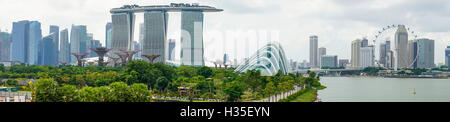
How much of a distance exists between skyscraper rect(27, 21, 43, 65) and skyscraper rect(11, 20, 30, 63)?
963 mm

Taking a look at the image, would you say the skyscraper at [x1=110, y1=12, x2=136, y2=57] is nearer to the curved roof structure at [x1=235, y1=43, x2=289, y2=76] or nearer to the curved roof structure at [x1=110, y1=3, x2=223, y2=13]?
the curved roof structure at [x1=110, y1=3, x2=223, y2=13]

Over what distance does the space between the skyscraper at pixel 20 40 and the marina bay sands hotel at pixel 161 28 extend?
118 ft

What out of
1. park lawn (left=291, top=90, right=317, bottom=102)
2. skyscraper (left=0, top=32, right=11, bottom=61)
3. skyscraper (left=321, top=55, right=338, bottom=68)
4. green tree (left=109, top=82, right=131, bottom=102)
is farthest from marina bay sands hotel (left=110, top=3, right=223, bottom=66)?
skyscraper (left=321, top=55, right=338, bottom=68)

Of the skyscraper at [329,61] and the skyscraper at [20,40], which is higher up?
the skyscraper at [20,40]

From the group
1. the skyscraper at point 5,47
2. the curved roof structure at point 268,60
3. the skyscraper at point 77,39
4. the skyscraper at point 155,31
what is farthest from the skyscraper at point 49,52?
the curved roof structure at point 268,60

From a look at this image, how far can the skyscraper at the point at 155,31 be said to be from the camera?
272 ft

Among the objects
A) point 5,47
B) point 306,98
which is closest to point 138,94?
point 306,98

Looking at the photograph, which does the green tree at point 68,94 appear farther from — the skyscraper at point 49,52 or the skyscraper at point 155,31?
the skyscraper at point 49,52
